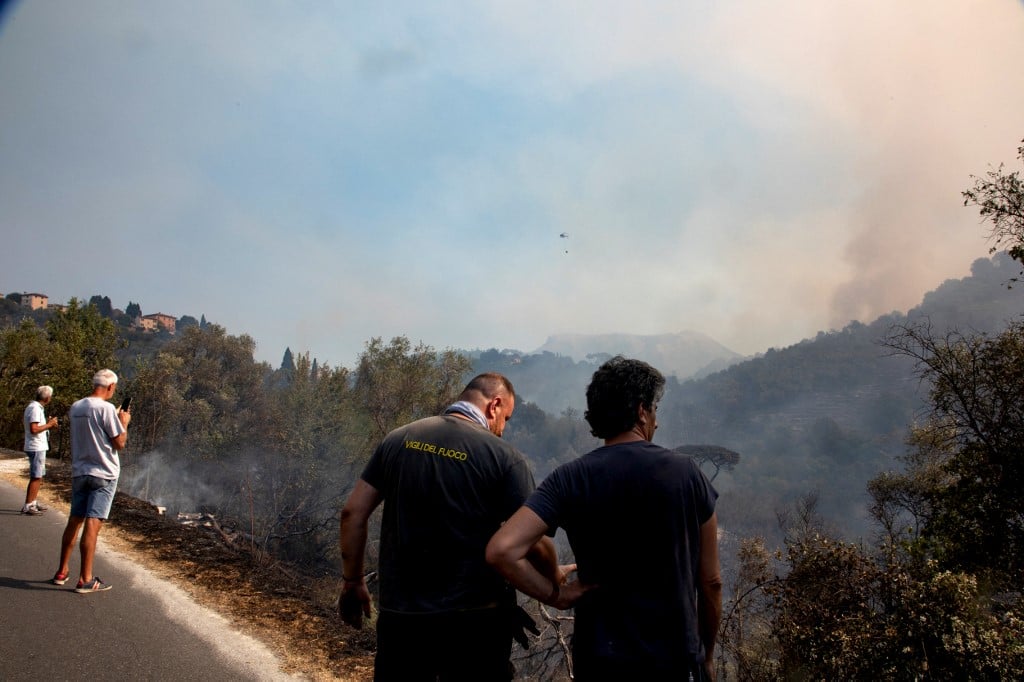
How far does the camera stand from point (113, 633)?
431 cm

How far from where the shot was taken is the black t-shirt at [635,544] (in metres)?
1.96

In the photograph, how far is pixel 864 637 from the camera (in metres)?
6.98

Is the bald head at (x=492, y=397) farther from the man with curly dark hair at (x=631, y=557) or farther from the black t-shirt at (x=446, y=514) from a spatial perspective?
the man with curly dark hair at (x=631, y=557)

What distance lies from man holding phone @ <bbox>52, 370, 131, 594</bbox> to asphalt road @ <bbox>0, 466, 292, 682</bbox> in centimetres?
38

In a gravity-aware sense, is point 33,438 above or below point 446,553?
below

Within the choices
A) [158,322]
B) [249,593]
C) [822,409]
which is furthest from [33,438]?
[822,409]

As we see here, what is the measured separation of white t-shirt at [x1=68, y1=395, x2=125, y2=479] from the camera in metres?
4.89

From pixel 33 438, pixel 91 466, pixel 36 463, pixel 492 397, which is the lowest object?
pixel 36 463

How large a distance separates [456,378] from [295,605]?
81.7 feet

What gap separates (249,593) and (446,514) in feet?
13.8

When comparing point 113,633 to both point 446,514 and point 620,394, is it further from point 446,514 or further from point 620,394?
point 620,394

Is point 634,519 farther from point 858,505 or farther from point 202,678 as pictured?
point 858,505

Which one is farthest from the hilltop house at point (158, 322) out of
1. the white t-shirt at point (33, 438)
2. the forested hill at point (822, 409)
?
the white t-shirt at point (33, 438)

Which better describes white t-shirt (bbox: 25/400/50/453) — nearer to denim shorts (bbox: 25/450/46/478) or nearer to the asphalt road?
denim shorts (bbox: 25/450/46/478)
